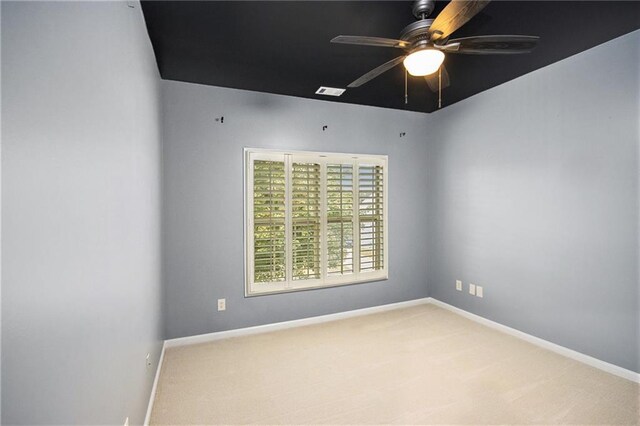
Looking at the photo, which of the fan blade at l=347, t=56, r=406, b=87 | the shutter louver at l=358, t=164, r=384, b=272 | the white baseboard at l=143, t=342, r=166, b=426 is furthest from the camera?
the shutter louver at l=358, t=164, r=384, b=272

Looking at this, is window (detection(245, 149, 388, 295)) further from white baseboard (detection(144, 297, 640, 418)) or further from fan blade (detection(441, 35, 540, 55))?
fan blade (detection(441, 35, 540, 55))

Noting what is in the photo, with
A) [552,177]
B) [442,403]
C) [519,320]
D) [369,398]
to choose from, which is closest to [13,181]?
[369,398]

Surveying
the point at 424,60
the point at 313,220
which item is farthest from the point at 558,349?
the point at 424,60

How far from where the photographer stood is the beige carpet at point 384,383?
2051mm

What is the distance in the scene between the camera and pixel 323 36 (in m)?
2.35

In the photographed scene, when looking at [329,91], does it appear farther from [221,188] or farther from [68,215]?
[68,215]

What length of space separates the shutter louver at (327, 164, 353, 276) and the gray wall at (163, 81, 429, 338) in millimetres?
253

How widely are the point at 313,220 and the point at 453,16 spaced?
2.45 m

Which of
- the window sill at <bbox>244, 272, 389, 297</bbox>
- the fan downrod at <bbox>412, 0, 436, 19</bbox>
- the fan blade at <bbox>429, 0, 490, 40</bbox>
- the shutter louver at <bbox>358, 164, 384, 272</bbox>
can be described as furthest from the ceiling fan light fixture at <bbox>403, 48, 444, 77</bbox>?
the window sill at <bbox>244, 272, 389, 297</bbox>

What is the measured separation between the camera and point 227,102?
3.33m

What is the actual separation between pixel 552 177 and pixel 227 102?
325cm

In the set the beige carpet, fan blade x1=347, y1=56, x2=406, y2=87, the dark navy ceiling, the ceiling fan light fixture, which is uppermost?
the dark navy ceiling

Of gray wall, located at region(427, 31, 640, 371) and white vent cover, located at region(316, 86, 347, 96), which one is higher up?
white vent cover, located at region(316, 86, 347, 96)

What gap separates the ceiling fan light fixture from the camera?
1.96 meters
